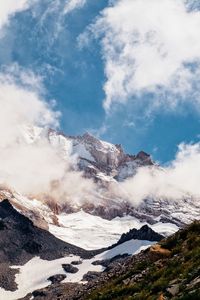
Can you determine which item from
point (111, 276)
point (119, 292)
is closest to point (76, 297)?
point (111, 276)

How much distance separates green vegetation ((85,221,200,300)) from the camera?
3128 cm

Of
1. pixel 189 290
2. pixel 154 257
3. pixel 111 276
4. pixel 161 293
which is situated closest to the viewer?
pixel 189 290

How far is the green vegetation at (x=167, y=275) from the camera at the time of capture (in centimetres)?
3128

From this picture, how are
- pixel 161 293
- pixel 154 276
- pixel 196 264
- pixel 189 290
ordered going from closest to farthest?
1. pixel 189 290
2. pixel 161 293
3. pixel 196 264
4. pixel 154 276

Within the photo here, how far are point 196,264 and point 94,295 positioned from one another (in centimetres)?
923

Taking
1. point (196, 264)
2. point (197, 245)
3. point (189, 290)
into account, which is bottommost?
point (189, 290)

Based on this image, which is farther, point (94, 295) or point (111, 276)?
point (111, 276)

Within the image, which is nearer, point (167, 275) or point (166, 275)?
point (167, 275)

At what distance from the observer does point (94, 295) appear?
41.0m

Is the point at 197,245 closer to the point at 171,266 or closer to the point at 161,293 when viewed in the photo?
the point at 171,266

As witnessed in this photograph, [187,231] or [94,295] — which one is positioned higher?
[187,231]

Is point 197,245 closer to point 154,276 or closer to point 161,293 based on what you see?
point 154,276

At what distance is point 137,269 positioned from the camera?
4188 centimetres

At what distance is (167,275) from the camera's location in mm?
35156
